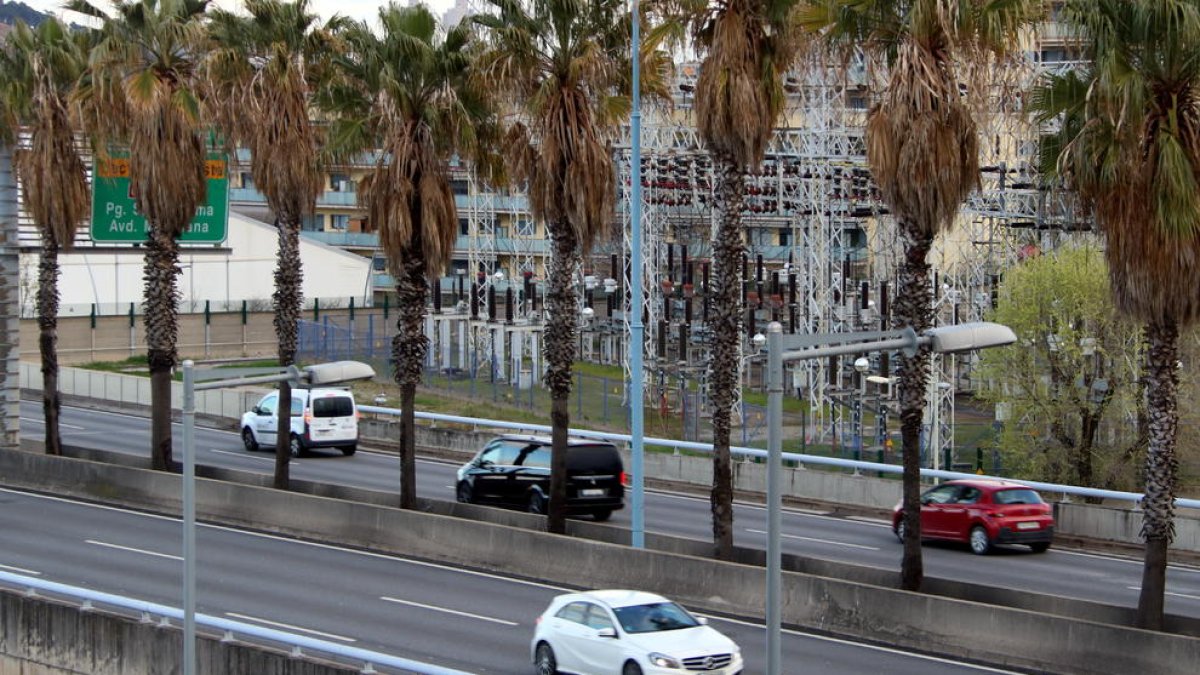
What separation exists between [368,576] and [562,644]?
784 cm

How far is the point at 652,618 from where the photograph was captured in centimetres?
1959

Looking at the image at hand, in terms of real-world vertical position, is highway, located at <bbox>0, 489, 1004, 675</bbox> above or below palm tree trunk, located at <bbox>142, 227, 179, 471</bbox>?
below

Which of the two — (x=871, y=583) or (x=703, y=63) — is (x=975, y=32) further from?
(x=871, y=583)

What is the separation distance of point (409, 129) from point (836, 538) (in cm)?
1148

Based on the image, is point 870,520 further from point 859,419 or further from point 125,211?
point 125,211

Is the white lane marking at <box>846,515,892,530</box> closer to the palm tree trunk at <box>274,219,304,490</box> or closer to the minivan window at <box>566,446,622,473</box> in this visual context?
the minivan window at <box>566,446,622,473</box>

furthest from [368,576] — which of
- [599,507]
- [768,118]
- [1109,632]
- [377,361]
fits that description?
[377,361]

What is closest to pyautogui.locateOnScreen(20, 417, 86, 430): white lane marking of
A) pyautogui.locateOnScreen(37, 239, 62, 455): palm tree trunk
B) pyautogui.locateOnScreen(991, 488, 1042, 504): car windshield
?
pyautogui.locateOnScreen(37, 239, 62, 455): palm tree trunk

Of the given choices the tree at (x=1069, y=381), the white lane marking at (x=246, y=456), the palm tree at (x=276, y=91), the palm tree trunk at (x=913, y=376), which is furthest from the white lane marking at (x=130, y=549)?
the tree at (x=1069, y=381)

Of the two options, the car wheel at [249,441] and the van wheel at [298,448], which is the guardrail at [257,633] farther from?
the car wheel at [249,441]

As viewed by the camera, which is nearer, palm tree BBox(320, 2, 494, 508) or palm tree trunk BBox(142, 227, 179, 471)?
palm tree BBox(320, 2, 494, 508)

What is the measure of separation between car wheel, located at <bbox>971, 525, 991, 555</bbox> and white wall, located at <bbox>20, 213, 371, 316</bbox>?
48.3 metres

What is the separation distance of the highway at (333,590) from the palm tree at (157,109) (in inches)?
217

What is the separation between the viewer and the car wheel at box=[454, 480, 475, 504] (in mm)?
32531
